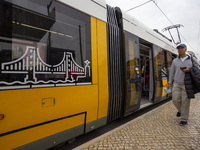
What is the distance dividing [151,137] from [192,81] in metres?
1.83

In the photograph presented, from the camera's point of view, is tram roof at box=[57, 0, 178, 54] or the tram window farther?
tram roof at box=[57, 0, 178, 54]

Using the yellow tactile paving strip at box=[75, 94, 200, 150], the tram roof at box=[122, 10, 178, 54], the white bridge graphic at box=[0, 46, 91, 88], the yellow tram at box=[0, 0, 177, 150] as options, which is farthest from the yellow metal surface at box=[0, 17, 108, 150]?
the tram roof at box=[122, 10, 178, 54]

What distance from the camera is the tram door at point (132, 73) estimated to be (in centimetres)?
365

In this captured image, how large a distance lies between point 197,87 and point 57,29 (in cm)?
346

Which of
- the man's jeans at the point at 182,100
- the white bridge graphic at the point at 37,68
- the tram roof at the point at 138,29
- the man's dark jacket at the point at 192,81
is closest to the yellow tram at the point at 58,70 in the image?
the white bridge graphic at the point at 37,68

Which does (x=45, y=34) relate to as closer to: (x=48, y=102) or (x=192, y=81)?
(x=48, y=102)

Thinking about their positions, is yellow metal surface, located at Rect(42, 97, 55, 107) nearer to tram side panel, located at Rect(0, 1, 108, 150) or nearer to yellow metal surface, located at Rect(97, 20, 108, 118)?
tram side panel, located at Rect(0, 1, 108, 150)

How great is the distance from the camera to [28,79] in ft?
5.95

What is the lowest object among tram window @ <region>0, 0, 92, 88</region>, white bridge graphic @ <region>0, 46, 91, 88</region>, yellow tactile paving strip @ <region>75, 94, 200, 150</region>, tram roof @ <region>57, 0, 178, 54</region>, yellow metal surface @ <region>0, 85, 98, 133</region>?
yellow tactile paving strip @ <region>75, 94, 200, 150</region>

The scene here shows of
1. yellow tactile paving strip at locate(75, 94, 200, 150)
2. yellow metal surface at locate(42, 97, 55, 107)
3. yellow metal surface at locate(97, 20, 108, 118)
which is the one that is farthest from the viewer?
yellow metal surface at locate(97, 20, 108, 118)

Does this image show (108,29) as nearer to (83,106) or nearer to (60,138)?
(83,106)

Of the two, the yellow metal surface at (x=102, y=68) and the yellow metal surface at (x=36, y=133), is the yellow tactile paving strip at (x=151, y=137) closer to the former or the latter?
the yellow metal surface at (x=36, y=133)

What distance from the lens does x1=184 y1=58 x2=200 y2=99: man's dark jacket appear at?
10.3 feet

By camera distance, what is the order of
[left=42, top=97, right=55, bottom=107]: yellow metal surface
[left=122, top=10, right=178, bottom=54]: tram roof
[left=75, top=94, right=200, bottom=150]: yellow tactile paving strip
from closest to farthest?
1. [left=42, top=97, right=55, bottom=107]: yellow metal surface
2. [left=75, top=94, right=200, bottom=150]: yellow tactile paving strip
3. [left=122, top=10, right=178, bottom=54]: tram roof
